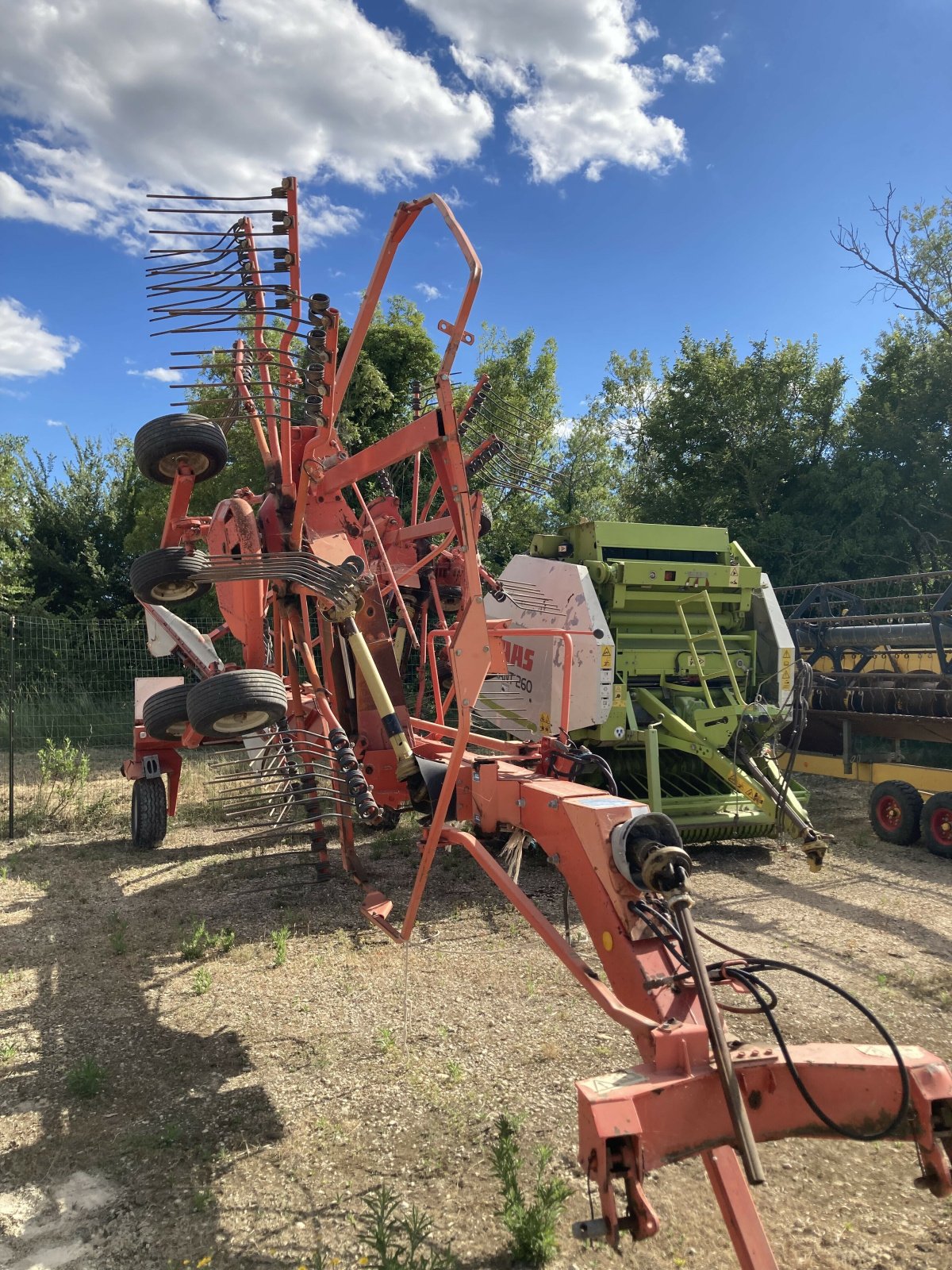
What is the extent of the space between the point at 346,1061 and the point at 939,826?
592cm

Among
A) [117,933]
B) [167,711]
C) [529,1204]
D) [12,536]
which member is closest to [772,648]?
[167,711]

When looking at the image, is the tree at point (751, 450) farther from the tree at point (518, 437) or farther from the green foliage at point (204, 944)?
the green foliage at point (204, 944)

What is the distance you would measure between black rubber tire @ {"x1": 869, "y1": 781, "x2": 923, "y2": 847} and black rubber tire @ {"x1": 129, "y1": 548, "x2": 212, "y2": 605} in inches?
257

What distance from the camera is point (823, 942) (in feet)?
17.2

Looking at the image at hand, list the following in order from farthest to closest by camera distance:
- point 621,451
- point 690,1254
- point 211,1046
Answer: point 621,451, point 211,1046, point 690,1254

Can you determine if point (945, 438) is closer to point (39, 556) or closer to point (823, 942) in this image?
point (823, 942)

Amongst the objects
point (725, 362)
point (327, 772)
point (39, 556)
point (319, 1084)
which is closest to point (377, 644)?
point (327, 772)

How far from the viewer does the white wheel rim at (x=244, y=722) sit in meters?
3.74

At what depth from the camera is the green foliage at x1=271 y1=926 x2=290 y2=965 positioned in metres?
4.93

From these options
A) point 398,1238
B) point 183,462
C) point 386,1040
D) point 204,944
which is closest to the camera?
point 398,1238

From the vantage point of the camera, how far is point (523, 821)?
3.48m

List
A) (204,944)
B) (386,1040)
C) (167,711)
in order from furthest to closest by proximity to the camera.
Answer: (204,944)
(167,711)
(386,1040)

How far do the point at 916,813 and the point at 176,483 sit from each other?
6871 millimetres

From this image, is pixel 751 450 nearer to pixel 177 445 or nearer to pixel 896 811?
pixel 896 811
